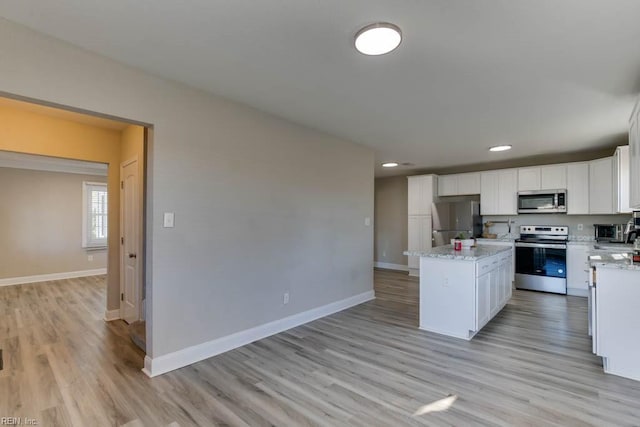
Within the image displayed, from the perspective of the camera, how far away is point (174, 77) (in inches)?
100

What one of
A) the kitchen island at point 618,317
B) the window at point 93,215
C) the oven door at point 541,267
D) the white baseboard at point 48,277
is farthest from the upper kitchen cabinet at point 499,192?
the white baseboard at point 48,277

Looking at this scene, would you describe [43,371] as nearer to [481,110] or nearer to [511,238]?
[481,110]

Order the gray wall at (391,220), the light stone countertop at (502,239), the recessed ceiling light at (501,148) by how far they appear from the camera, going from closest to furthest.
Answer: the recessed ceiling light at (501,148) < the light stone countertop at (502,239) < the gray wall at (391,220)

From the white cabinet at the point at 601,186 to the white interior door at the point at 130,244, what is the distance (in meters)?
6.69

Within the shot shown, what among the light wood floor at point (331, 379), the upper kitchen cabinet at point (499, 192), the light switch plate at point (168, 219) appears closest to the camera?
the light wood floor at point (331, 379)

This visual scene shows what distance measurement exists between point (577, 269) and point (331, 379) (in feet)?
15.8

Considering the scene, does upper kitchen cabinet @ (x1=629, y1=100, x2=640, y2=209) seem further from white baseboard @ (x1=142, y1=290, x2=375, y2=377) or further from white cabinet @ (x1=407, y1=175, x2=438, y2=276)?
white cabinet @ (x1=407, y1=175, x2=438, y2=276)

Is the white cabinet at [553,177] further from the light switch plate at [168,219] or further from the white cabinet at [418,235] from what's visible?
the light switch plate at [168,219]

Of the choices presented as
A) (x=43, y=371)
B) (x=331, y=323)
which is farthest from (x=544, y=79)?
(x=43, y=371)

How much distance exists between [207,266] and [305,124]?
6.65 ft

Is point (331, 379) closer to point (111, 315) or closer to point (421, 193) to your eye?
point (111, 315)

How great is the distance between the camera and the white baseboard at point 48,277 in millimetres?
5793

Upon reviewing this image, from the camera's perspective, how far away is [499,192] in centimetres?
591

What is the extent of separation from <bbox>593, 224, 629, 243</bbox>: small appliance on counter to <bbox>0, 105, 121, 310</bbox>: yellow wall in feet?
23.7
